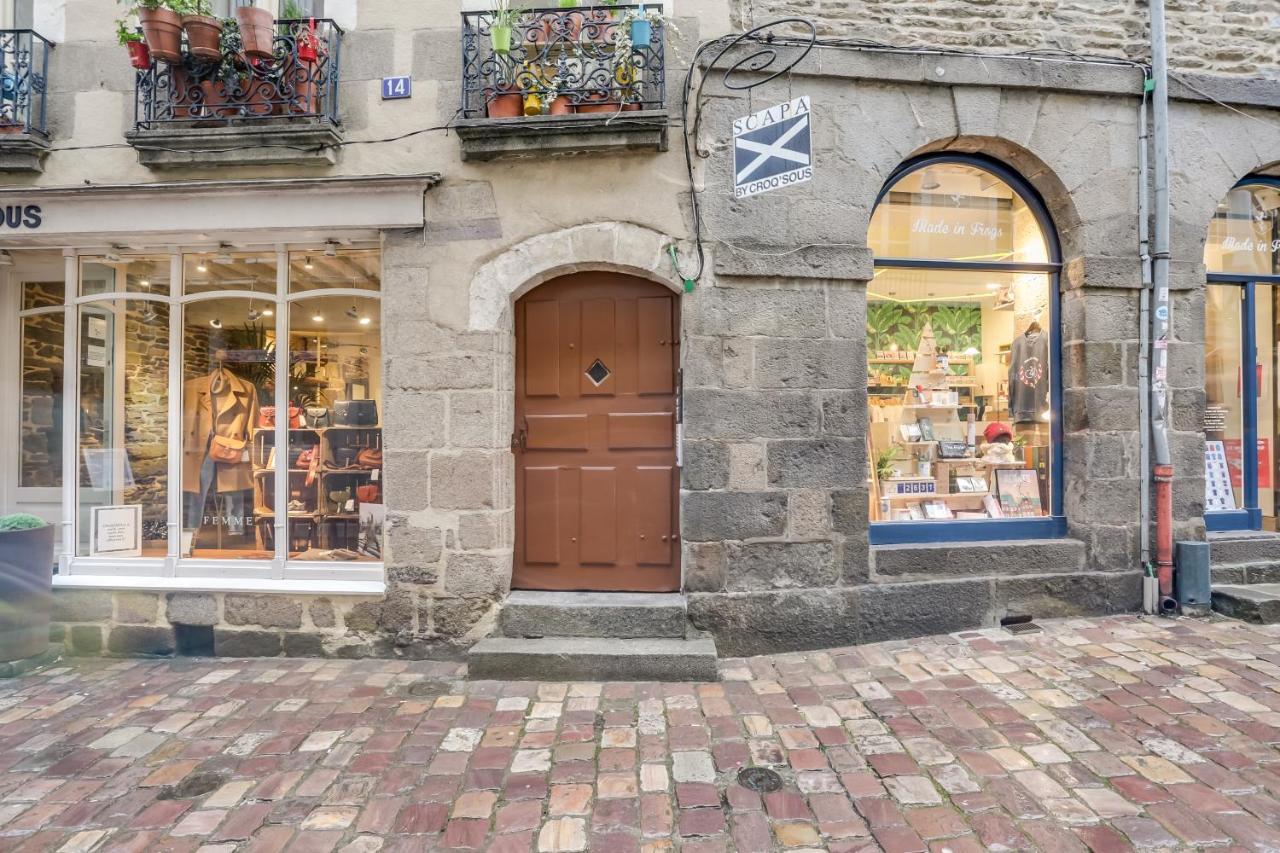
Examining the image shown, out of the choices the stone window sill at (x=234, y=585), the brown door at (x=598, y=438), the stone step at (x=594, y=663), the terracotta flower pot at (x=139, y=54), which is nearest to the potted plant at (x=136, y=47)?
the terracotta flower pot at (x=139, y=54)

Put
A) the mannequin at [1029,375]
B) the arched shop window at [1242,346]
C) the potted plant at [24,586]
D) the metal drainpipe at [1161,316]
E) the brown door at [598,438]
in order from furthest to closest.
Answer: the arched shop window at [1242,346]
the mannequin at [1029,375]
the metal drainpipe at [1161,316]
the brown door at [598,438]
the potted plant at [24,586]

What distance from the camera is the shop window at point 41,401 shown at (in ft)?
16.4

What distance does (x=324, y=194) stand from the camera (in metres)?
4.30

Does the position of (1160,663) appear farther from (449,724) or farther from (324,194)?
(324,194)

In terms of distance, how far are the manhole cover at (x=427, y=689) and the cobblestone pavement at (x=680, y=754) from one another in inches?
0.8

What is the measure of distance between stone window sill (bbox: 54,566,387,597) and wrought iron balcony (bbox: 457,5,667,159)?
10.0ft

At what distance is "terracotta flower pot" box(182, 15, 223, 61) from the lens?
418cm

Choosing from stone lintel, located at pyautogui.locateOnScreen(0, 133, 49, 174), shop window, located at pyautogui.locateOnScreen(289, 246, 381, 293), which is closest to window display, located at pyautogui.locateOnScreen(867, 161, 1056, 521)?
shop window, located at pyautogui.locateOnScreen(289, 246, 381, 293)

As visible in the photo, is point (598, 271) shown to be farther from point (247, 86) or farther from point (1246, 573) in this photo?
point (1246, 573)

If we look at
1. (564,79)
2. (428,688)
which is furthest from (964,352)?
(428,688)

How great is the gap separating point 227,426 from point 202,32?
2668 mm

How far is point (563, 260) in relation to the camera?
4.32m

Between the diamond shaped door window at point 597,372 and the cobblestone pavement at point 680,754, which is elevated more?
the diamond shaped door window at point 597,372

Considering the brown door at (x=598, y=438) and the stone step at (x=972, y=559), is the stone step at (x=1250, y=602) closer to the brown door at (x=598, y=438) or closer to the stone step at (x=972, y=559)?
the stone step at (x=972, y=559)
